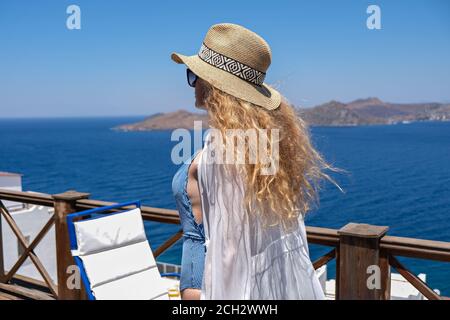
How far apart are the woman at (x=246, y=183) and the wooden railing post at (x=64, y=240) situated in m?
2.34

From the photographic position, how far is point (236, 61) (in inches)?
56.1

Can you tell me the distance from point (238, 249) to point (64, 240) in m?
2.69

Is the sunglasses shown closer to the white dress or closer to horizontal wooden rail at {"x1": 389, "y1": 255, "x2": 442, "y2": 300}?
the white dress

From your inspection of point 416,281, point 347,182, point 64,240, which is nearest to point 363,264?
point 416,281

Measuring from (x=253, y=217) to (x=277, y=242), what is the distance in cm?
14

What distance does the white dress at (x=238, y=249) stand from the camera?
1.25m

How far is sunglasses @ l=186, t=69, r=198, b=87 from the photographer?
145cm

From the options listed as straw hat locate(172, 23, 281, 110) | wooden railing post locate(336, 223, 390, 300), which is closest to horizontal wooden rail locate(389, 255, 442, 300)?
wooden railing post locate(336, 223, 390, 300)

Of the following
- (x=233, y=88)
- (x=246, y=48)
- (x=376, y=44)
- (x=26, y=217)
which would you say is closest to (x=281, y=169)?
(x=233, y=88)

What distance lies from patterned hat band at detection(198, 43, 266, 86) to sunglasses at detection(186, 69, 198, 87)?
0.06 meters

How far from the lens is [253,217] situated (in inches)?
50.3
